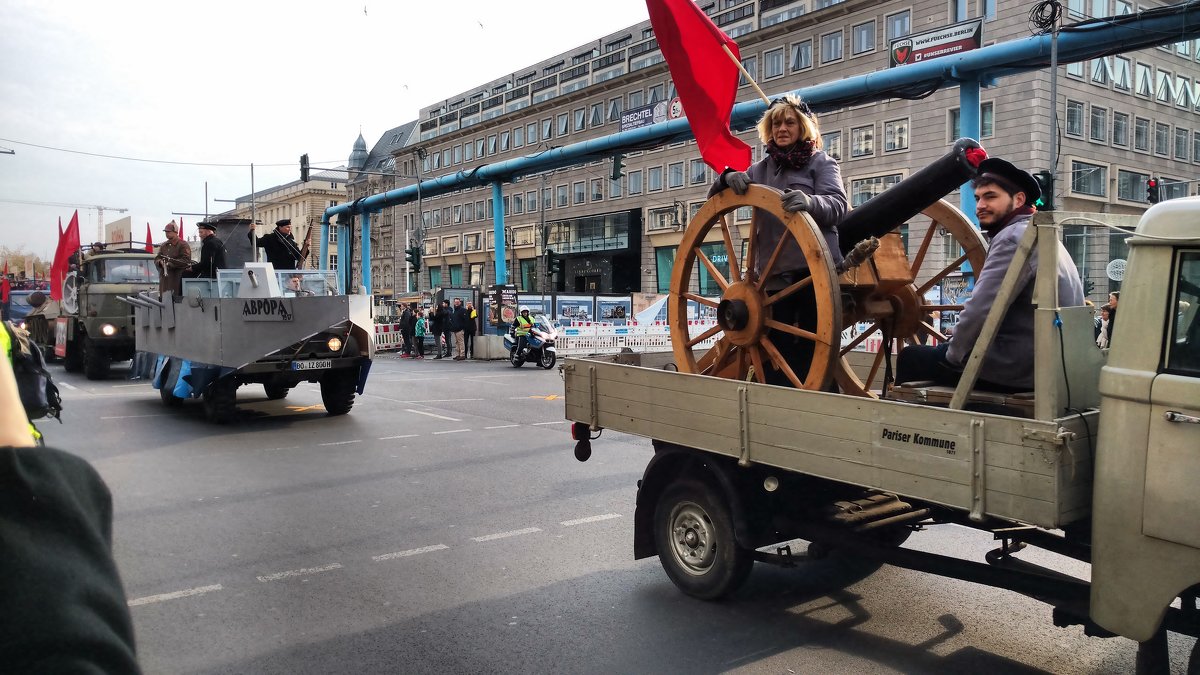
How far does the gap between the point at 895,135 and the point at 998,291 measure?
39.9 meters

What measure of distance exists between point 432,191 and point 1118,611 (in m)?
36.2

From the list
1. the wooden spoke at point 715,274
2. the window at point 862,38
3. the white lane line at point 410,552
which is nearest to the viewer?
the wooden spoke at point 715,274

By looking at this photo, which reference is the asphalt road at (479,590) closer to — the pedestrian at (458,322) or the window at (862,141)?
the pedestrian at (458,322)

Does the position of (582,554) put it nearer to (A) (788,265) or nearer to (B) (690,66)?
(A) (788,265)

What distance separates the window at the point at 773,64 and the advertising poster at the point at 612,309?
24400mm

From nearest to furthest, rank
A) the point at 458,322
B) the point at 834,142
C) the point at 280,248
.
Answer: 1. the point at 280,248
2. the point at 458,322
3. the point at 834,142

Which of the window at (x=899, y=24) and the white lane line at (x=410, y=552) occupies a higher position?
the window at (x=899, y=24)

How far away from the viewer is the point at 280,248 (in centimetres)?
1251

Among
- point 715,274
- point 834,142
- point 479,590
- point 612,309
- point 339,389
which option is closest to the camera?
point 479,590

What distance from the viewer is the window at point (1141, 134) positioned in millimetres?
41062

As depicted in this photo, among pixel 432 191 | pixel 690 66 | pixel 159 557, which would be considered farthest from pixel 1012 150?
pixel 159 557

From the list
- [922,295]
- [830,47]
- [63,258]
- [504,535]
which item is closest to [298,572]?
[504,535]

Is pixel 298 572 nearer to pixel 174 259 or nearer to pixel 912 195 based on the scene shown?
pixel 912 195

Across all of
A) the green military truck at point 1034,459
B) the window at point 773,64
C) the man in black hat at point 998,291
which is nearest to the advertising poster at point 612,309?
the green military truck at point 1034,459
